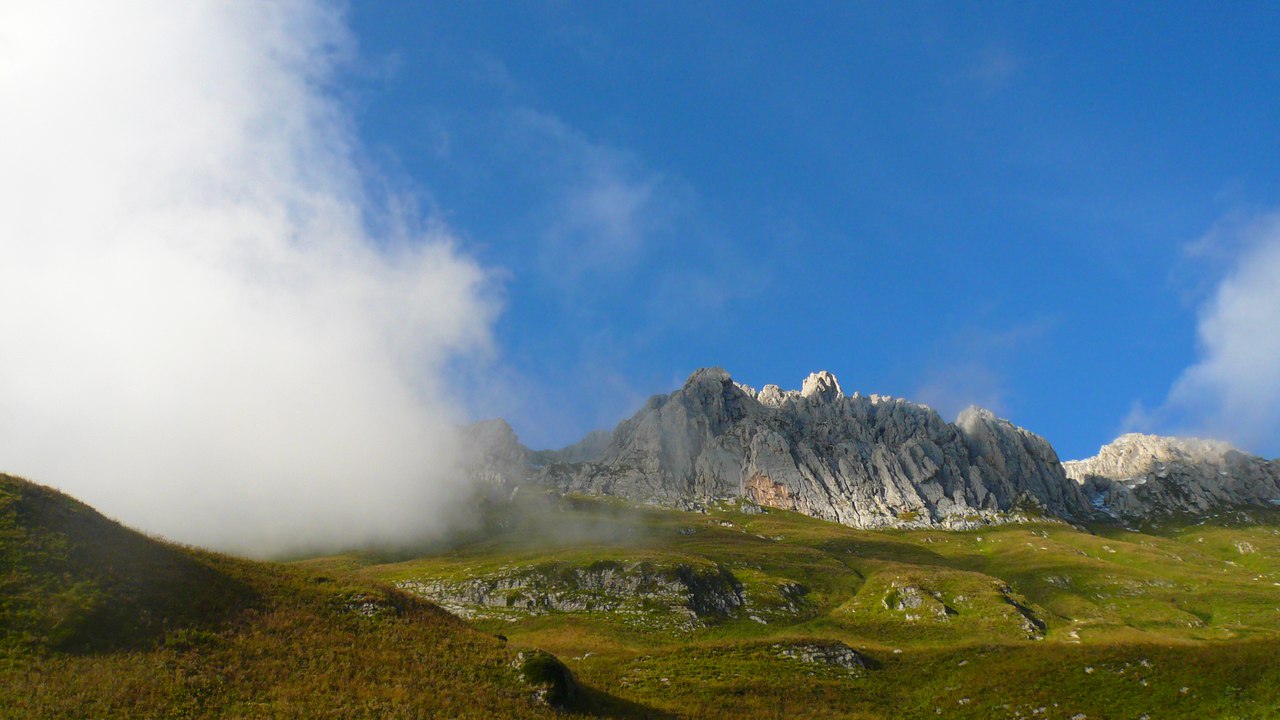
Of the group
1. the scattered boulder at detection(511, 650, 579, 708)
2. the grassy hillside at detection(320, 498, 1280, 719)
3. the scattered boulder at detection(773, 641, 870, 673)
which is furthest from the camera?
the scattered boulder at detection(773, 641, 870, 673)

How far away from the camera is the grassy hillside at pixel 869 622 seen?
45906 mm

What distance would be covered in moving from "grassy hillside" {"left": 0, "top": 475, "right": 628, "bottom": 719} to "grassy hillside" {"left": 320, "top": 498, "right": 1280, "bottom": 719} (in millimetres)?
13579

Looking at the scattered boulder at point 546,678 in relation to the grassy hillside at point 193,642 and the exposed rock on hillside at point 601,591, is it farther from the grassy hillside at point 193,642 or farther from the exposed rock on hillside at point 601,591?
the exposed rock on hillside at point 601,591

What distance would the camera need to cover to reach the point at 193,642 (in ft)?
98.1

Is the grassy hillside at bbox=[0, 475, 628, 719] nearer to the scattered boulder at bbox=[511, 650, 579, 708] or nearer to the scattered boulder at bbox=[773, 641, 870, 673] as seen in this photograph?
the scattered boulder at bbox=[511, 650, 579, 708]

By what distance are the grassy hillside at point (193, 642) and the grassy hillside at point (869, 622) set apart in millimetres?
13579

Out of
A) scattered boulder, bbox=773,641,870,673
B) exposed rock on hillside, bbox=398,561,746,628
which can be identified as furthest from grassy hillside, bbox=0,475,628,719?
exposed rock on hillside, bbox=398,561,746,628

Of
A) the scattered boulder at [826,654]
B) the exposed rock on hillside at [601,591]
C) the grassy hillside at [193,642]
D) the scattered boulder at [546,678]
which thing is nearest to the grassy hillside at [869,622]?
the scattered boulder at [826,654]

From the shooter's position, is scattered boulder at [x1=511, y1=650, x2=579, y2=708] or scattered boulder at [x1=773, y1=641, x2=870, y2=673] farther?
scattered boulder at [x1=773, y1=641, x2=870, y2=673]

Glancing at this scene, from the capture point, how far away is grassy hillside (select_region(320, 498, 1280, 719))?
45906 millimetres

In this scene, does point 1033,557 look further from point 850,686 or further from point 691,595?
point 850,686

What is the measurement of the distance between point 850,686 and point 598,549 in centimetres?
10600

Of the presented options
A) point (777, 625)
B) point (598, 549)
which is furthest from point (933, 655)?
point (598, 549)

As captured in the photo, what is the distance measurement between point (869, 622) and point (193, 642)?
312ft
